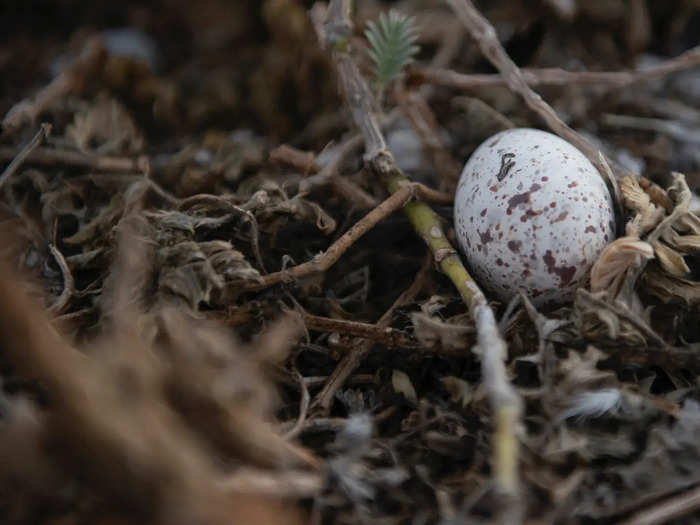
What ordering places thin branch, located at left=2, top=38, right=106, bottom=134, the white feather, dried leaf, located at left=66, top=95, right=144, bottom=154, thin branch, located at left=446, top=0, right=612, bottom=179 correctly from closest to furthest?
the white feather
thin branch, located at left=446, top=0, right=612, bottom=179
thin branch, located at left=2, top=38, right=106, bottom=134
dried leaf, located at left=66, top=95, right=144, bottom=154

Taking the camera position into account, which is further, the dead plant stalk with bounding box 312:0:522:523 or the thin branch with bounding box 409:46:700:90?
the thin branch with bounding box 409:46:700:90

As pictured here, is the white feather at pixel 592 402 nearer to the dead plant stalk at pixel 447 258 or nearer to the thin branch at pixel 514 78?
the dead plant stalk at pixel 447 258

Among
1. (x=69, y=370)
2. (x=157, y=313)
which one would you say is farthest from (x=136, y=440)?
(x=157, y=313)

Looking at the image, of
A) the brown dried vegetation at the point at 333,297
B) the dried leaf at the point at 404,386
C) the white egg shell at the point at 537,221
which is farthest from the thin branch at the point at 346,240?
the dried leaf at the point at 404,386

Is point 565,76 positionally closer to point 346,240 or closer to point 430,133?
point 430,133

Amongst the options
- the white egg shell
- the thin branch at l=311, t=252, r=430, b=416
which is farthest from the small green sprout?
the thin branch at l=311, t=252, r=430, b=416

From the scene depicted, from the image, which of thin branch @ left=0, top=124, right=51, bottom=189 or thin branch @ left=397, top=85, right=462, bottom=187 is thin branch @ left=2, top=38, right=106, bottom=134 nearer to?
thin branch @ left=0, top=124, right=51, bottom=189

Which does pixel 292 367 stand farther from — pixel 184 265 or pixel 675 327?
pixel 675 327

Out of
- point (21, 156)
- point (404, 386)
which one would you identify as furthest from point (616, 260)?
point (21, 156)
